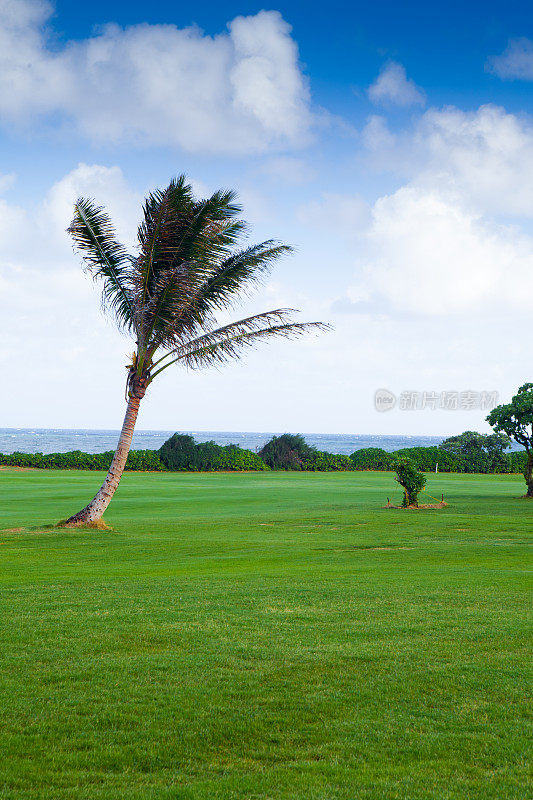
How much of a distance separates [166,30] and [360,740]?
20605 mm

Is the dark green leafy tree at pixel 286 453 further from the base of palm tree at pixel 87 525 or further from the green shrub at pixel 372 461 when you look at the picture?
the base of palm tree at pixel 87 525

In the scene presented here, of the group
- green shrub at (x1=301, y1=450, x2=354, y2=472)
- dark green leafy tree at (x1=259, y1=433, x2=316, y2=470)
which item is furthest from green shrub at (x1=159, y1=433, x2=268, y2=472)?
green shrub at (x1=301, y1=450, x2=354, y2=472)

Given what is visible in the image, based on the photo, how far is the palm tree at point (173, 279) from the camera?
1889cm

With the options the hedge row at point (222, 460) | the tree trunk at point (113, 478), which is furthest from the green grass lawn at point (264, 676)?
the hedge row at point (222, 460)

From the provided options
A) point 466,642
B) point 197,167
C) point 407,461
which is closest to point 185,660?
point 466,642

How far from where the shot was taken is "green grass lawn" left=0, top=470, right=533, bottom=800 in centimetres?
394

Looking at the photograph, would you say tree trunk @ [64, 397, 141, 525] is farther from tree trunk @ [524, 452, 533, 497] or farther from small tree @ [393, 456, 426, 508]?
tree trunk @ [524, 452, 533, 497]

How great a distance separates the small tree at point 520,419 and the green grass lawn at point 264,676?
62.2 ft

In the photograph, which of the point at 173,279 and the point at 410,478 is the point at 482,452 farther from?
the point at 173,279

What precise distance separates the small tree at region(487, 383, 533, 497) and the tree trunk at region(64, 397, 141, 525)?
20012 millimetres

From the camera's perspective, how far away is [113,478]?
1948 cm

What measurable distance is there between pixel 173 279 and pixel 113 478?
635cm

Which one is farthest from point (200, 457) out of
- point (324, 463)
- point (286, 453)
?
point (324, 463)

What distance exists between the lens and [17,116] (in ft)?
73.7
